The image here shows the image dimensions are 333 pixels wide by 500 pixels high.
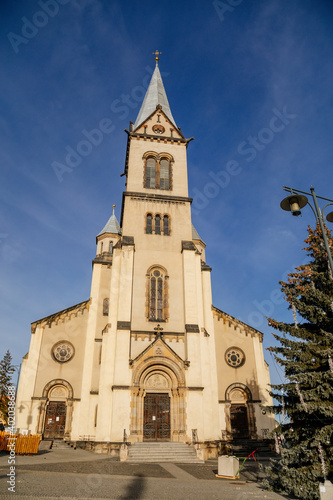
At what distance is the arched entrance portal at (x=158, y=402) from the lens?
2055 centimetres

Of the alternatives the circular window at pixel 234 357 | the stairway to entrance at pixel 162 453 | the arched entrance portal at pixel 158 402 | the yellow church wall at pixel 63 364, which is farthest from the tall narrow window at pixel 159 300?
the stairway to entrance at pixel 162 453

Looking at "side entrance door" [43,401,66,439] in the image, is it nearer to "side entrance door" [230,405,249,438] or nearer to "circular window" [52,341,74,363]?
"circular window" [52,341,74,363]

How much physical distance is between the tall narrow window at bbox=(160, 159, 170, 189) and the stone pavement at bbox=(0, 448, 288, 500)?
2069 centimetres

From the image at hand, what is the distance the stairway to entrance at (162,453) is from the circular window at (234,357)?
29.6ft

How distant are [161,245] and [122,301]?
563 centimetres

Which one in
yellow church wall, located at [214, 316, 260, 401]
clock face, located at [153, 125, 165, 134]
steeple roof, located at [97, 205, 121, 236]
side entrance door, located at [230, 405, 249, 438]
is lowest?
side entrance door, located at [230, 405, 249, 438]

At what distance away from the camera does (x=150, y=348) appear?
2202cm

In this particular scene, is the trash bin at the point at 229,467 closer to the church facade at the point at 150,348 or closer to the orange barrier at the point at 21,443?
the church facade at the point at 150,348

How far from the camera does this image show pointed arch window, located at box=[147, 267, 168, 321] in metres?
23.9

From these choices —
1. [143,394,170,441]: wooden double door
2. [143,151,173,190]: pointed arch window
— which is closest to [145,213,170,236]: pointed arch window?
[143,151,173,190]: pointed arch window

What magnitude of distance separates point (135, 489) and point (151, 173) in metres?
23.7

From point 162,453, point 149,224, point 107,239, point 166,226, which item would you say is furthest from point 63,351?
point 107,239

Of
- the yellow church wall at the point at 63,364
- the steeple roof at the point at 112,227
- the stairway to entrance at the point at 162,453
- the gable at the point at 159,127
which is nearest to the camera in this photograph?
the stairway to entrance at the point at 162,453

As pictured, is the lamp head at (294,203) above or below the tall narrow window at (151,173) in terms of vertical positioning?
below
